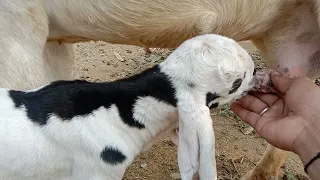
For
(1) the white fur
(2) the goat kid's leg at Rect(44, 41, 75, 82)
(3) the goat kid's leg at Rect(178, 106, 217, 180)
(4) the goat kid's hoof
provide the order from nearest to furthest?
(3) the goat kid's leg at Rect(178, 106, 217, 180) < (1) the white fur < (2) the goat kid's leg at Rect(44, 41, 75, 82) < (4) the goat kid's hoof

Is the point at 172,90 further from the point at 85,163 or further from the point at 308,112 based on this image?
the point at 308,112

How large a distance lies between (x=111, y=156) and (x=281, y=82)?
879mm

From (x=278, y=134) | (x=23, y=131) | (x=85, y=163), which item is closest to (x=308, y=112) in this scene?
(x=278, y=134)

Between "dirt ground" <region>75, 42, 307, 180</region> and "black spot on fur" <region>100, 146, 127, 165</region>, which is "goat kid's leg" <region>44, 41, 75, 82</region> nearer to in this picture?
"dirt ground" <region>75, 42, 307, 180</region>

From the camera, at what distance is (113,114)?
8.23 feet

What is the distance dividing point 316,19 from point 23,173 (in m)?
1.45

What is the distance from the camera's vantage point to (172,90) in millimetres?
2479

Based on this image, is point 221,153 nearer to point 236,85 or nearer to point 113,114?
point 236,85

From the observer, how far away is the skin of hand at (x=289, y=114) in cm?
271

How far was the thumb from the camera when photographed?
2.92 meters

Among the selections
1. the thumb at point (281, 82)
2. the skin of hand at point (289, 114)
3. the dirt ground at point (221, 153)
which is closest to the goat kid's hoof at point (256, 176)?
the dirt ground at point (221, 153)

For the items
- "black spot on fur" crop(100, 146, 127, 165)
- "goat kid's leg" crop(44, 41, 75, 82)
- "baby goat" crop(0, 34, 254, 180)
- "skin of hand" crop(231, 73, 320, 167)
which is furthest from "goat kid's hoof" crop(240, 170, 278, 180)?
"black spot on fur" crop(100, 146, 127, 165)

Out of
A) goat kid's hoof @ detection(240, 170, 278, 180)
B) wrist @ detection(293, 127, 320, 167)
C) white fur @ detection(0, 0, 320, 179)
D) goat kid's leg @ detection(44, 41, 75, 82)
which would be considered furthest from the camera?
goat kid's hoof @ detection(240, 170, 278, 180)

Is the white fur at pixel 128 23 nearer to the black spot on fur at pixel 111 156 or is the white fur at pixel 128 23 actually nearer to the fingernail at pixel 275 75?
the fingernail at pixel 275 75
